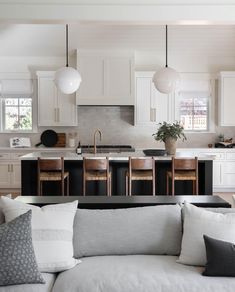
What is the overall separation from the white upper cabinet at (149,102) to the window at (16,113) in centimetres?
232

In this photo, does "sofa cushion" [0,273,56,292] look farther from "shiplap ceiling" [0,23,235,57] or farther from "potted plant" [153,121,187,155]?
"shiplap ceiling" [0,23,235,57]

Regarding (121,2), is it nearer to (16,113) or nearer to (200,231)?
(200,231)

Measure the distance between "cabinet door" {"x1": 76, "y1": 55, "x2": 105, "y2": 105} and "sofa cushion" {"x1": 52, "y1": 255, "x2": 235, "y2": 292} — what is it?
5.36m

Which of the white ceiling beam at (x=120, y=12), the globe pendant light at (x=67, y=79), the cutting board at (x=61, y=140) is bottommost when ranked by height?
the cutting board at (x=61, y=140)

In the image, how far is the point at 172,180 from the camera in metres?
5.28

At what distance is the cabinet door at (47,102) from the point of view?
7.89 meters

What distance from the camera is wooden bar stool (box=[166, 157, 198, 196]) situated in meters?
5.18

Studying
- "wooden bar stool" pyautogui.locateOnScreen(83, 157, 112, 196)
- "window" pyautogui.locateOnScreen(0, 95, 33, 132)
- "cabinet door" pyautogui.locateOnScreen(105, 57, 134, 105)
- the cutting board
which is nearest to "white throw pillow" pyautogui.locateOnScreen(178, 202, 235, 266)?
"wooden bar stool" pyautogui.locateOnScreen(83, 157, 112, 196)

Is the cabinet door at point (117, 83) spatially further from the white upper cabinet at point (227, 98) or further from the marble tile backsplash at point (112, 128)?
the white upper cabinet at point (227, 98)

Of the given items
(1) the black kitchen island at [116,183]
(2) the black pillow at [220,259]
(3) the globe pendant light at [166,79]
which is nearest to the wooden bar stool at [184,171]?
(1) the black kitchen island at [116,183]

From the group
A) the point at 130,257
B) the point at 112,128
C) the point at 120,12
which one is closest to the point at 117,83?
the point at 112,128

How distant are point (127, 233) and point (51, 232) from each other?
55cm

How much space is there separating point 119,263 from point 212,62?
6.50 meters

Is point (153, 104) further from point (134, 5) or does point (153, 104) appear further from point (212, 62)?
point (134, 5)
